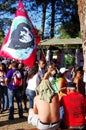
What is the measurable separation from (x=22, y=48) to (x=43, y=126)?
4.66m

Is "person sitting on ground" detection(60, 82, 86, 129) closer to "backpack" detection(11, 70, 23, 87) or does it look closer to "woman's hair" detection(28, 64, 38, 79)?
"woman's hair" detection(28, 64, 38, 79)

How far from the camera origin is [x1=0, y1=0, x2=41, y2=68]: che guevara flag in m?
10.5

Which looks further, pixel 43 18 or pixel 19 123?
pixel 43 18

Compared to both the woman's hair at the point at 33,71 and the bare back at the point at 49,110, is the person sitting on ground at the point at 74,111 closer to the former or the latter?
the bare back at the point at 49,110

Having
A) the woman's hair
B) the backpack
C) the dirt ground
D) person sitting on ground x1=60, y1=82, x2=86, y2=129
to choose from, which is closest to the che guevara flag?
the backpack

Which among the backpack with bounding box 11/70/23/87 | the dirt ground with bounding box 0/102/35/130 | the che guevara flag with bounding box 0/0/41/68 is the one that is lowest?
the dirt ground with bounding box 0/102/35/130

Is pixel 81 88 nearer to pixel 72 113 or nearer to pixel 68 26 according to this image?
pixel 72 113

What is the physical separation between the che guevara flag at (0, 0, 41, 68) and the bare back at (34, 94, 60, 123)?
4.32 metres

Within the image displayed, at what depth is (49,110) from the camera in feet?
20.0

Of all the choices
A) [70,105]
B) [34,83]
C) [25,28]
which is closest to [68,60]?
[25,28]

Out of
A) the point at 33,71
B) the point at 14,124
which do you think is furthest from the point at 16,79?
Result: the point at 14,124

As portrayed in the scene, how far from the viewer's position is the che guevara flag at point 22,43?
10523mm

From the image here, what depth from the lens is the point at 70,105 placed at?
634 centimetres

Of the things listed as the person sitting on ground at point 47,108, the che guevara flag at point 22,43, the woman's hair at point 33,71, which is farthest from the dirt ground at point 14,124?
the person sitting on ground at point 47,108
